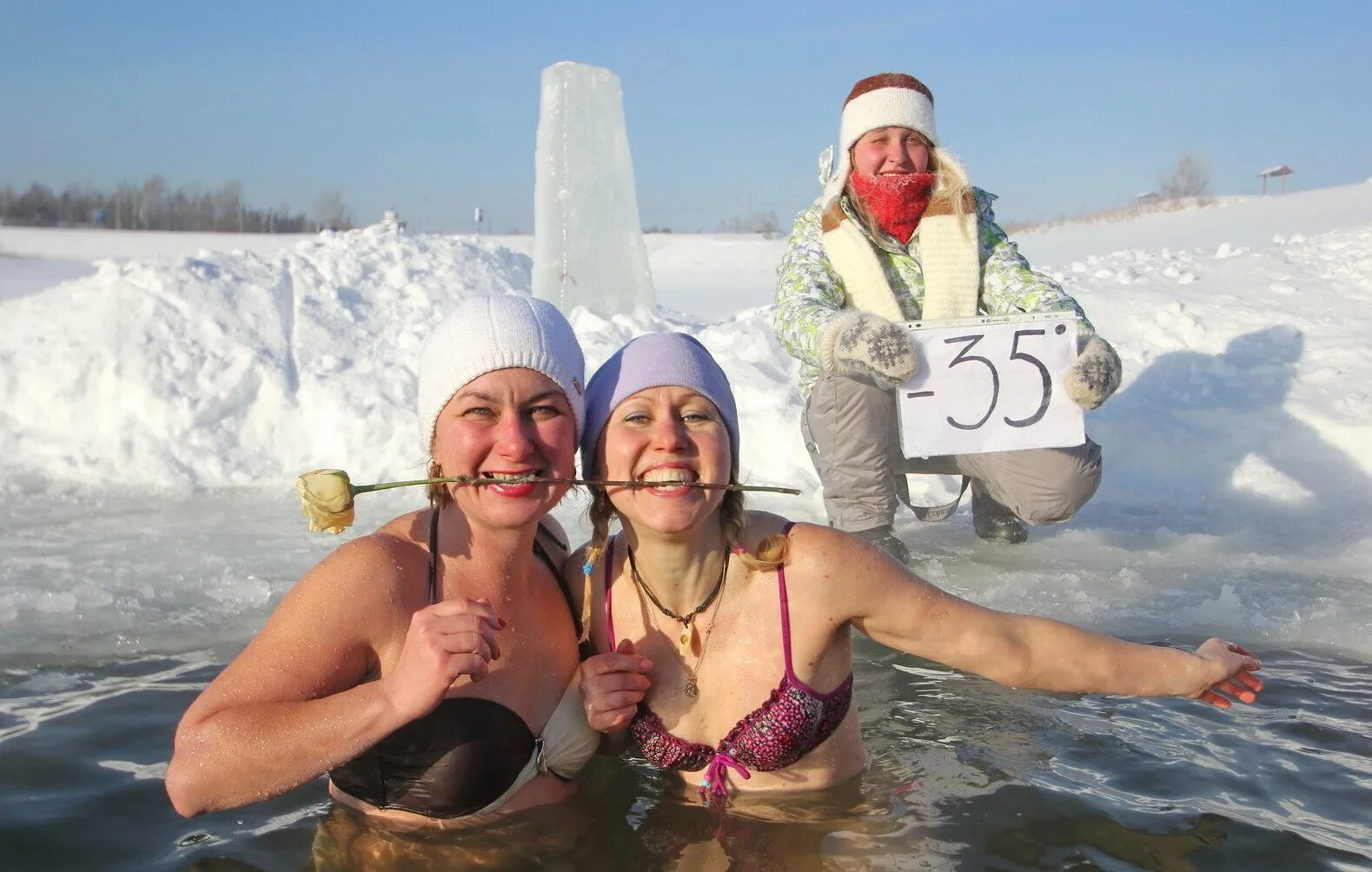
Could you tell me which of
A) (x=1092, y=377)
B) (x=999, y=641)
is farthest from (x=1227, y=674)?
(x=1092, y=377)

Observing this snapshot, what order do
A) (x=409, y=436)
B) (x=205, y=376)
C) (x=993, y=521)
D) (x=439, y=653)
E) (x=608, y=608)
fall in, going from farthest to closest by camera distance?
(x=205, y=376) → (x=409, y=436) → (x=993, y=521) → (x=608, y=608) → (x=439, y=653)

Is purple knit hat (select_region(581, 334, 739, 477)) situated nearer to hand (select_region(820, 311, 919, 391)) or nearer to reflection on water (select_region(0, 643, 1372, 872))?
reflection on water (select_region(0, 643, 1372, 872))

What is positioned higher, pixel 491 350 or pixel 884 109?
pixel 884 109

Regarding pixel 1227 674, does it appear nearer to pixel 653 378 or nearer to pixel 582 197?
pixel 653 378

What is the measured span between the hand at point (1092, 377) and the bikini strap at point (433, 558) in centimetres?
269

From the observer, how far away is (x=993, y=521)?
570cm

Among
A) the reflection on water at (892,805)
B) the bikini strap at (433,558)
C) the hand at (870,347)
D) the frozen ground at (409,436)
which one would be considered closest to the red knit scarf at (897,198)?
the hand at (870,347)

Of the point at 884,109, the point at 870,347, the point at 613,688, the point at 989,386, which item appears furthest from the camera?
the point at 884,109

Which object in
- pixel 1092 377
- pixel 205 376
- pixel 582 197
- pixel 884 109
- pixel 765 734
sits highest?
pixel 582 197

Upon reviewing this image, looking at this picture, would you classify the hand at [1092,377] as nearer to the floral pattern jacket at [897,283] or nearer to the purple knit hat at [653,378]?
the floral pattern jacket at [897,283]

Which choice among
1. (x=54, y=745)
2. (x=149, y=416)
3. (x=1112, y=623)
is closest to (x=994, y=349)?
(x=1112, y=623)

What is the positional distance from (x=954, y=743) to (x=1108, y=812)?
0.57 meters

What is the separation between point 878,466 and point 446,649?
3050mm

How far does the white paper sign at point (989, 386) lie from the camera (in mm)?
4652
